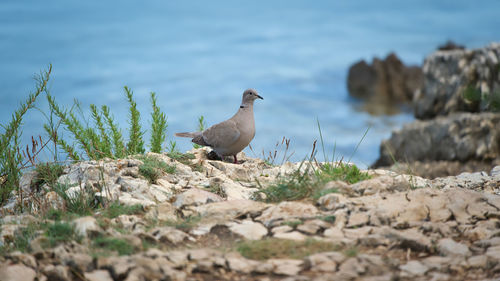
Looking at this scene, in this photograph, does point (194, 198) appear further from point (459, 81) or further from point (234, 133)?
point (459, 81)

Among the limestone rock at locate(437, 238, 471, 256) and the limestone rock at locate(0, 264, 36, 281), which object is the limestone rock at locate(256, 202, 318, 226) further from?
the limestone rock at locate(0, 264, 36, 281)

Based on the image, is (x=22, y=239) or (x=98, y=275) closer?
(x=98, y=275)

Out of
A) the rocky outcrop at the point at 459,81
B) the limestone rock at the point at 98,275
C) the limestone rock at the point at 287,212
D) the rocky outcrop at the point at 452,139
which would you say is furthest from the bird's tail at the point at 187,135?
the rocky outcrop at the point at 459,81

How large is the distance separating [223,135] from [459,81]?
10473mm

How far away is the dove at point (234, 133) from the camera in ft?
22.4

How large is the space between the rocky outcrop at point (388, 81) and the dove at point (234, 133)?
68.5 feet

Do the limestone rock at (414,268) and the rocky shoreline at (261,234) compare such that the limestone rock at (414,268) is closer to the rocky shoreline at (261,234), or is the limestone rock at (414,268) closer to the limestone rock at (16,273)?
the rocky shoreline at (261,234)

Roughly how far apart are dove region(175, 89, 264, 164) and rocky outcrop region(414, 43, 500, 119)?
9.18m

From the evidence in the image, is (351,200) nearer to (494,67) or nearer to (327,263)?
(327,263)

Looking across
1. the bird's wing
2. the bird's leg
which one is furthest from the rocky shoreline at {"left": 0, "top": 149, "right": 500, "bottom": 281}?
the bird's leg

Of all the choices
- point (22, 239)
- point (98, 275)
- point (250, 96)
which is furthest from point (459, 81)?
point (98, 275)

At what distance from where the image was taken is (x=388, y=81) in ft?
90.4

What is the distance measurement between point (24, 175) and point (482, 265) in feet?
15.7

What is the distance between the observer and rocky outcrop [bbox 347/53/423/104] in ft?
88.4
